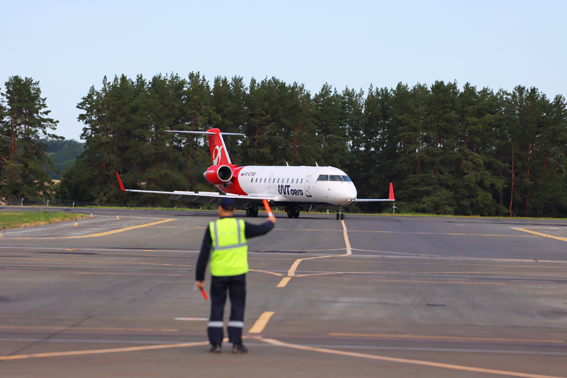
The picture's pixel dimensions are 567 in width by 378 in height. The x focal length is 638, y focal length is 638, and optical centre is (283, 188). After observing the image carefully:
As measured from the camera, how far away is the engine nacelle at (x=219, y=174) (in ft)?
159

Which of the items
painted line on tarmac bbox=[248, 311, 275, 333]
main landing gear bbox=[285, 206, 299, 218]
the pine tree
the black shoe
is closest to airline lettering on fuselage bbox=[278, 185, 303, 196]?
main landing gear bbox=[285, 206, 299, 218]

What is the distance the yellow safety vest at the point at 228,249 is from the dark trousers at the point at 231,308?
0.10 meters

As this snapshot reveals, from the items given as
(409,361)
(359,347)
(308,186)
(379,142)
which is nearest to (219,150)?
(308,186)

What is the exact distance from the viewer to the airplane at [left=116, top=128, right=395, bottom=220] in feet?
137

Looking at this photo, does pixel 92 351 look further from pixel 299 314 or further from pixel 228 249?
pixel 299 314

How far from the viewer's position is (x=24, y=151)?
295ft

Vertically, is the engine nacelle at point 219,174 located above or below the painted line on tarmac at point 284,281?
above

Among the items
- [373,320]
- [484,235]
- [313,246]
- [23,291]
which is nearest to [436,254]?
[313,246]

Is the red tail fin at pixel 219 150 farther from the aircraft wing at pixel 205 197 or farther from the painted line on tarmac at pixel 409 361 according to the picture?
the painted line on tarmac at pixel 409 361

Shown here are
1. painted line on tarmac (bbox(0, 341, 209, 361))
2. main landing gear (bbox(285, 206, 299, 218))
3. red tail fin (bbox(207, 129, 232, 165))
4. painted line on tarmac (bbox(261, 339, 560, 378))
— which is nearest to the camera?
painted line on tarmac (bbox(261, 339, 560, 378))

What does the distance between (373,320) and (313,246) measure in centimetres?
1413

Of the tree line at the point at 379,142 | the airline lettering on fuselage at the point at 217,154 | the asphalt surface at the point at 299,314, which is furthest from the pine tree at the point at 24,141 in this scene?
the asphalt surface at the point at 299,314

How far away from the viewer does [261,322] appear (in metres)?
9.43

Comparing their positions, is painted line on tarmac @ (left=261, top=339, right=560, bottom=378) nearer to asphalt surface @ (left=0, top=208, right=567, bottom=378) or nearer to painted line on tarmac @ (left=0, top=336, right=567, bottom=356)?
asphalt surface @ (left=0, top=208, right=567, bottom=378)
